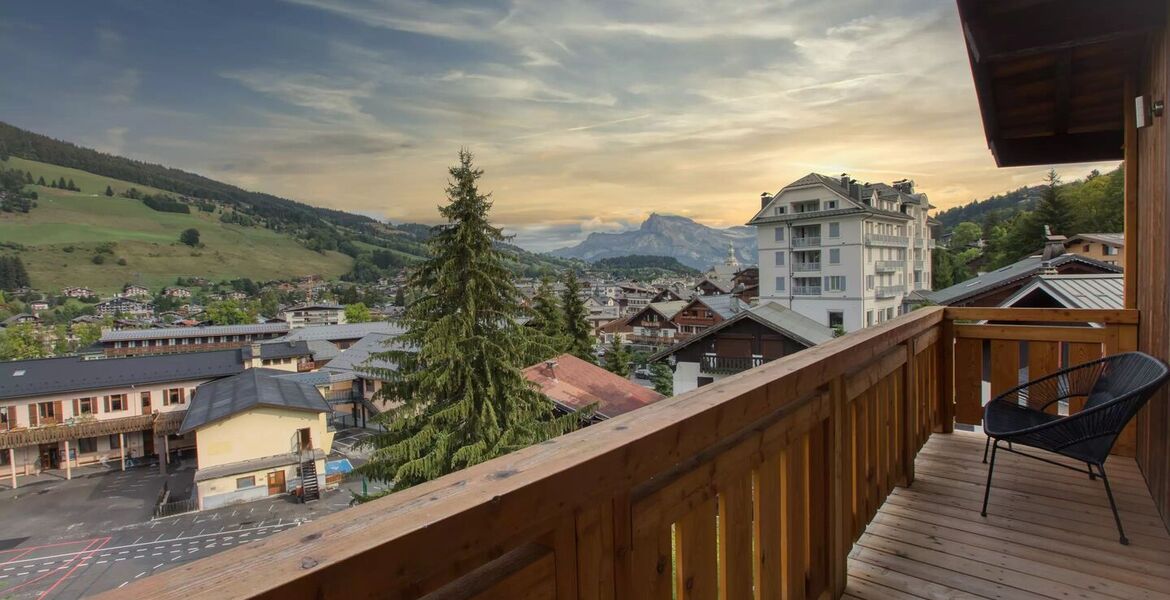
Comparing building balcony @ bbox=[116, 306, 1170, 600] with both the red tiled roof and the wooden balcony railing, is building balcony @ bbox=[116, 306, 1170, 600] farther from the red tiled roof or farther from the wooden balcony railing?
the wooden balcony railing

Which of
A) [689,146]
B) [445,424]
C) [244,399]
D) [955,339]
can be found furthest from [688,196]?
[955,339]

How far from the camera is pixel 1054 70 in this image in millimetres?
3473

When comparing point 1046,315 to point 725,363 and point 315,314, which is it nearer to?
point 725,363

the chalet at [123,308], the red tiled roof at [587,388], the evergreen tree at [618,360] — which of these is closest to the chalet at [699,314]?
the evergreen tree at [618,360]

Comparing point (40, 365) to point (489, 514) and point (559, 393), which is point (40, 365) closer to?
point (559, 393)

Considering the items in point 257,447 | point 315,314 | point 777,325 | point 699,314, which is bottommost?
point 257,447

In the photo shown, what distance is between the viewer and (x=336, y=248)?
293 ft

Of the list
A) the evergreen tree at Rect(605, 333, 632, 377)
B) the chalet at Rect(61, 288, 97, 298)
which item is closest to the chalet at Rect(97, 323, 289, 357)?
the chalet at Rect(61, 288, 97, 298)

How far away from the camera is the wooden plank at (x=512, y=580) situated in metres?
0.71

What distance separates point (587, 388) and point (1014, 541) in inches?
498

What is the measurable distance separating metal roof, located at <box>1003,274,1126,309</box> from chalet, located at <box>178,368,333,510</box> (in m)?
21.5

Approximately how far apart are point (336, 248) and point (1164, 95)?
97.9 meters

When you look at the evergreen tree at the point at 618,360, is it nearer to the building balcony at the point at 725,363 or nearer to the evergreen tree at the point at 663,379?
the evergreen tree at the point at 663,379

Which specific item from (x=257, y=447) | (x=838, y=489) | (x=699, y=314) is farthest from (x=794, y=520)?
(x=699, y=314)
